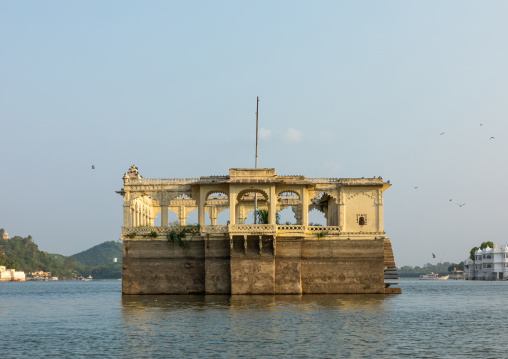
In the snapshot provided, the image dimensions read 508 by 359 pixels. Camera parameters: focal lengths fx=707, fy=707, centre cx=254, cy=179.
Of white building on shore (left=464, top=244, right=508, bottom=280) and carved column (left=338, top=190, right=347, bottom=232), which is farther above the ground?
carved column (left=338, top=190, right=347, bottom=232)

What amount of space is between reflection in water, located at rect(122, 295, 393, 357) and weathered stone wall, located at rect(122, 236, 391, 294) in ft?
8.21

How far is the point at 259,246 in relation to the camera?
46438mm

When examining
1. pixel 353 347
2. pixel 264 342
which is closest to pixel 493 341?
pixel 353 347

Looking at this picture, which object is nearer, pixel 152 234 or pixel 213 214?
pixel 152 234

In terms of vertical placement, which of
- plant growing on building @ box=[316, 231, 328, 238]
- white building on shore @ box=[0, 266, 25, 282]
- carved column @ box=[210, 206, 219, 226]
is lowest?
white building on shore @ box=[0, 266, 25, 282]

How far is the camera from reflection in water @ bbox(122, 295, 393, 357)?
2534 centimetres

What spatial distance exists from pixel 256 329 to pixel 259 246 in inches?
660

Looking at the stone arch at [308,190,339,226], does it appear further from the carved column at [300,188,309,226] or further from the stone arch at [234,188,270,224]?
the stone arch at [234,188,270,224]

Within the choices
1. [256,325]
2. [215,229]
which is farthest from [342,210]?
[256,325]

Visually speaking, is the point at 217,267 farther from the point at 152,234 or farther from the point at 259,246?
the point at 152,234

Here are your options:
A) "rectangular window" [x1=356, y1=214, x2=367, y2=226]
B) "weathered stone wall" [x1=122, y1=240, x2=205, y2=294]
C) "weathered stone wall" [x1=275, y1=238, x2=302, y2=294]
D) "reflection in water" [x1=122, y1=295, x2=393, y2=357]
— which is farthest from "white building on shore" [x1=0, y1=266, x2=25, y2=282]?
"rectangular window" [x1=356, y1=214, x2=367, y2=226]

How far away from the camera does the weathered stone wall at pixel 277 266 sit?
4744cm

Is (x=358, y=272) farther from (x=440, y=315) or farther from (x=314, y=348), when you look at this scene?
(x=314, y=348)

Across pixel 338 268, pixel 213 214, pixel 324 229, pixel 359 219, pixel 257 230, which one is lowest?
pixel 338 268
